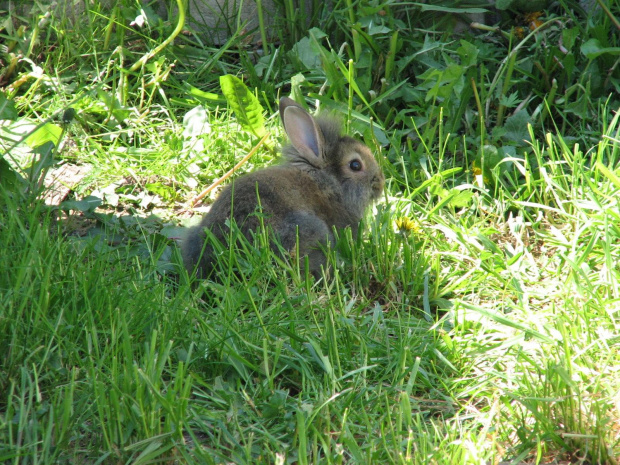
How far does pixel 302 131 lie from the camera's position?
4.63 meters

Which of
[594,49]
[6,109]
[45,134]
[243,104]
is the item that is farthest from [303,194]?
[594,49]

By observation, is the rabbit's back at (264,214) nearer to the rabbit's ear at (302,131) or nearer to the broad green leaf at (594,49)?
the rabbit's ear at (302,131)

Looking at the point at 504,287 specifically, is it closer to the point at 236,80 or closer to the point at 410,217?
the point at 410,217

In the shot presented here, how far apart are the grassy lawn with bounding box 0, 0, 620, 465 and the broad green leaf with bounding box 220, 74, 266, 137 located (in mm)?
22

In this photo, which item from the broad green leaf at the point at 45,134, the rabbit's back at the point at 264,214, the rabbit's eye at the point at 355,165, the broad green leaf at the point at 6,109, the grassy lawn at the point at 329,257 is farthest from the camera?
the rabbit's eye at the point at 355,165

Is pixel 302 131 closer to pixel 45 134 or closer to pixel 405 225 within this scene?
pixel 405 225

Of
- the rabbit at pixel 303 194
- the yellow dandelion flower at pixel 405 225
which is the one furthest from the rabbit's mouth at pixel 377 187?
the yellow dandelion flower at pixel 405 225

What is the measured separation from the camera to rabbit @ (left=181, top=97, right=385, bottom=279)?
388 centimetres

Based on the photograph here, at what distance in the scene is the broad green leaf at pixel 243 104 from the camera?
4734 mm

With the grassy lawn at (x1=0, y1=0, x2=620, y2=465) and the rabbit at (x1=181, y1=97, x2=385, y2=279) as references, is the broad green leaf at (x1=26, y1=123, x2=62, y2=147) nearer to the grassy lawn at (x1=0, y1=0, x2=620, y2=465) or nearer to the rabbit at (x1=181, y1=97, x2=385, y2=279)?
the grassy lawn at (x1=0, y1=0, x2=620, y2=465)

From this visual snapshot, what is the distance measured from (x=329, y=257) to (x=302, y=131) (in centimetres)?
121

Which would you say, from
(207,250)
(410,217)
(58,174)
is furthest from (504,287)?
(58,174)

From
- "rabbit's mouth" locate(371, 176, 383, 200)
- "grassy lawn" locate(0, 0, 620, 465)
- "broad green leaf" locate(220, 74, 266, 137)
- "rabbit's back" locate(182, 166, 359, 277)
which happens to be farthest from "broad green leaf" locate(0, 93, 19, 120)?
"rabbit's mouth" locate(371, 176, 383, 200)

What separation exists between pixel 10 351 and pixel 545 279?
265cm
